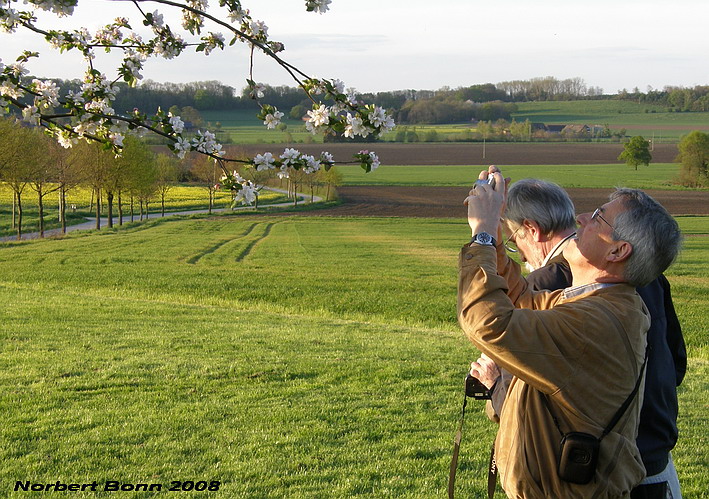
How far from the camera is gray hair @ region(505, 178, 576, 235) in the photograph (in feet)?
12.2

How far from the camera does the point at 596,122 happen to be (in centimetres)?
16175

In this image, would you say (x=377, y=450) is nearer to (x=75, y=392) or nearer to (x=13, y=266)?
(x=75, y=392)

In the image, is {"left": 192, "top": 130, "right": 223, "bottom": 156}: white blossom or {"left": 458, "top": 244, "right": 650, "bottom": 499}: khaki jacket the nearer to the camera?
{"left": 458, "top": 244, "right": 650, "bottom": 499}: khaki jacket

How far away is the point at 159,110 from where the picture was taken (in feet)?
14.7

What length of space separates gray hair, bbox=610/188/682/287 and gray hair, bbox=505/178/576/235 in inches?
40.7

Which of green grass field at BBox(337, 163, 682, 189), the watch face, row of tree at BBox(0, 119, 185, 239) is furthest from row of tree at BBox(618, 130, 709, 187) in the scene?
the watch face

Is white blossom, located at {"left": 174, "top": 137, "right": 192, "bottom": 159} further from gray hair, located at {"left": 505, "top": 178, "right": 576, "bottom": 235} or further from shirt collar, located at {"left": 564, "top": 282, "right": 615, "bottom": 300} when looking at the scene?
shirt collar, located at {"left": 564, "top": 282, "right": 615, "bottom": 300}

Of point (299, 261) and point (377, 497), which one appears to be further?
point (299, 261)

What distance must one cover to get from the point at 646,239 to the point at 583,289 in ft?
0.92

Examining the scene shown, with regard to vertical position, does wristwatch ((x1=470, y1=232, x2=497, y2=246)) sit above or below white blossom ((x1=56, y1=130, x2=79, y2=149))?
below

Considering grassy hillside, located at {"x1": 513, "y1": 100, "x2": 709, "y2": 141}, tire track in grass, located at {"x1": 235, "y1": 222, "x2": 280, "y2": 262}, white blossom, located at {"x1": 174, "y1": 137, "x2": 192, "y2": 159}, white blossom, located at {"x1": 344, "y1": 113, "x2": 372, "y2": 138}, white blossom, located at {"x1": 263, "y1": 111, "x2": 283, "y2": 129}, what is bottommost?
tire track in grass, located at {"x1": 235, "y1": 222, "x2": 280, "y2": 262}

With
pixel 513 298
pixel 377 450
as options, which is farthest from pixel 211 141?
pixel 377 450

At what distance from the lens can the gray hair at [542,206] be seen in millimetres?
3729

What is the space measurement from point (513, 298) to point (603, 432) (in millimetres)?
768
